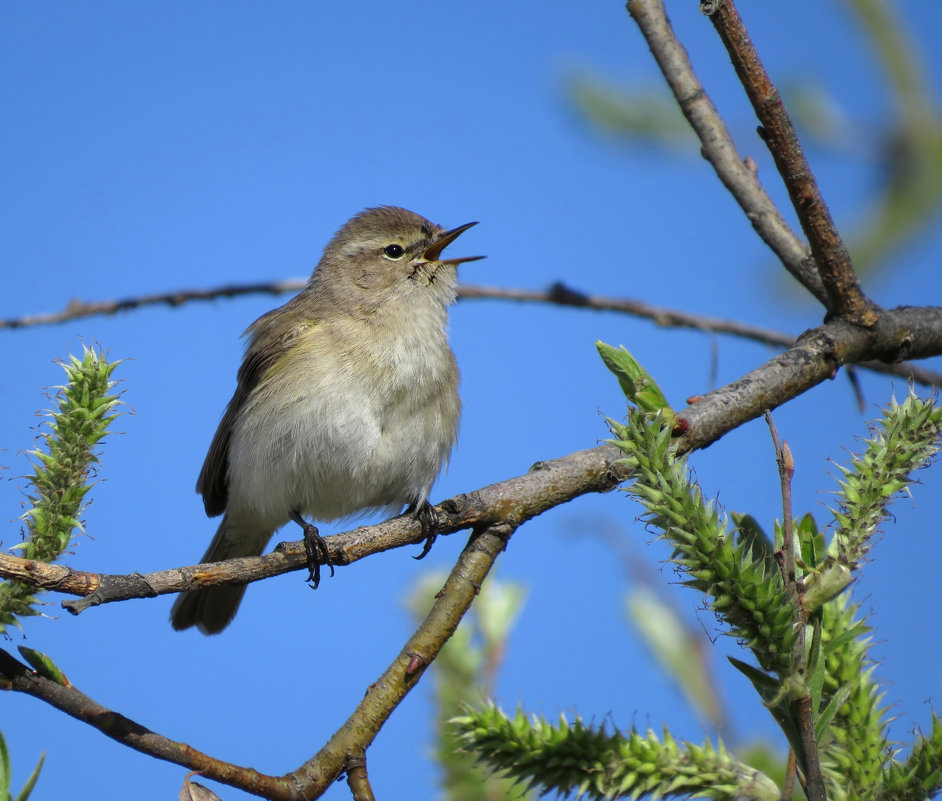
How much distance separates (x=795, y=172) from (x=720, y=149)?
0.69 meters

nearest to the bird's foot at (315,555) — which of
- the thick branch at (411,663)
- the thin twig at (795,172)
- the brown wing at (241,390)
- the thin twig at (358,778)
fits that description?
the thick branch at (411,663)

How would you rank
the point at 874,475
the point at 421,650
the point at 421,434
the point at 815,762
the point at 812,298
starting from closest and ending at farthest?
the point at 815,762 → the point at 874,475 → the point at 421,650 → the point at 812,298 → the point at 421,434

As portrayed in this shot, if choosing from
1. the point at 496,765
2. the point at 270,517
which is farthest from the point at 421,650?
the point at 270,517

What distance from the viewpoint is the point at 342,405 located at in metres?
4.39

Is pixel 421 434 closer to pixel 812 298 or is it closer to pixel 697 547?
pixel 812 298

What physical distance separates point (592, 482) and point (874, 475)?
1221 millimetres

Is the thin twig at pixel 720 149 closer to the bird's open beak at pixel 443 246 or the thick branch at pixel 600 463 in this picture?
the thick branch at pixel 600 463

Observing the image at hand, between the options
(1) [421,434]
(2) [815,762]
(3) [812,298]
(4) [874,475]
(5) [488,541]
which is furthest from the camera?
(1) [421,434]

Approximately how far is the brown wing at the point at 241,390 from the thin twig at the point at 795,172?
8.80ft

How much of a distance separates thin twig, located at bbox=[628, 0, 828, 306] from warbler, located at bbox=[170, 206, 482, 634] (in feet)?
5.37

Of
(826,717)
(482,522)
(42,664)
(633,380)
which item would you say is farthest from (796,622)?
(42,664)

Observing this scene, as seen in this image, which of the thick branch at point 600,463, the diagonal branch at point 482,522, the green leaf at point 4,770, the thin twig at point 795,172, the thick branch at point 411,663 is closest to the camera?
the green leaf at point 4,770

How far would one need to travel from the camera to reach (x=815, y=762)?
1677 mm

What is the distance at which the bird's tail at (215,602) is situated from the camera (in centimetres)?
536
